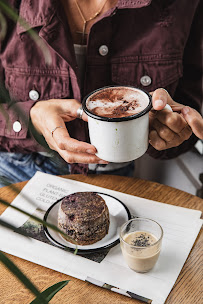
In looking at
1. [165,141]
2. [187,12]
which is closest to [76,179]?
[165,141]

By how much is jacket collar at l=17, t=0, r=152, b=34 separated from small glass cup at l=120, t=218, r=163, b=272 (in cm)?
68

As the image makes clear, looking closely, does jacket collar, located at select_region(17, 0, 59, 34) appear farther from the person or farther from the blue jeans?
the blue jeans

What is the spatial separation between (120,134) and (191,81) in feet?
2.29

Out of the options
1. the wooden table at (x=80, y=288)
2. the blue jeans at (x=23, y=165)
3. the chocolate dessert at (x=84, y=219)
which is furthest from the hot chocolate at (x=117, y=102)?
the blue jeans at (x=23, y=165)

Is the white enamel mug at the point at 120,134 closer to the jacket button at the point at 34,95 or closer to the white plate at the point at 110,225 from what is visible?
the white plate at the point at 110,225

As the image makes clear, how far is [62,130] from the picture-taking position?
101cm

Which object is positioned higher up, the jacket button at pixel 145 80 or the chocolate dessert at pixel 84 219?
the jacket button at pixel 145 80

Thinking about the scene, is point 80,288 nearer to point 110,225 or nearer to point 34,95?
point 110,225

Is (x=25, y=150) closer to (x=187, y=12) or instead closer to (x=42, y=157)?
Result: (x=42, y=157)

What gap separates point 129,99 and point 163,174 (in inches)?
40.3

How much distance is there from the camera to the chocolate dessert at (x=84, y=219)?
3.21 ft

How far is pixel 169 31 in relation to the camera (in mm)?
1268

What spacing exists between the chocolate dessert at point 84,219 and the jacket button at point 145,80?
20.2 inches

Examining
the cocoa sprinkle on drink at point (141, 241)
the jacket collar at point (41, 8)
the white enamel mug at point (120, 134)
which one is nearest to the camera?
the white enamel mug at point (120, 134)
